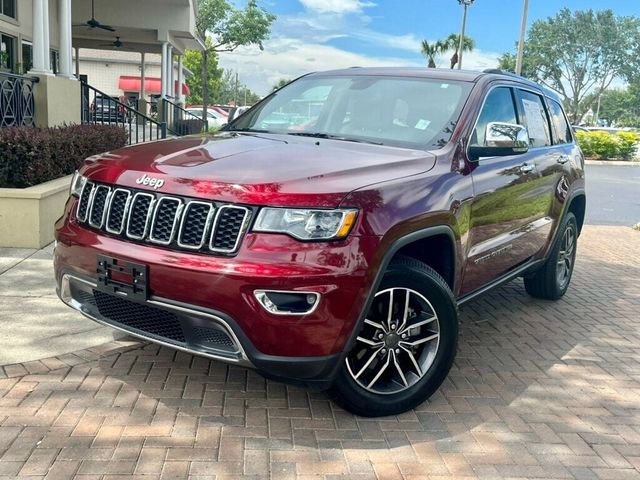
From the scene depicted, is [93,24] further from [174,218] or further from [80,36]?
[174,218]

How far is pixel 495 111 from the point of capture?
470 centimetres

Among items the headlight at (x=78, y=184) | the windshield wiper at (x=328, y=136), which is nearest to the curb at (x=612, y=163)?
the windshield wiper at (x=328, y=136)

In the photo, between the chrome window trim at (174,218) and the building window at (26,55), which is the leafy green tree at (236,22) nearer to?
the building window at (26,55)

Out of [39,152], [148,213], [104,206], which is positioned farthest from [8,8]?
[148,213]

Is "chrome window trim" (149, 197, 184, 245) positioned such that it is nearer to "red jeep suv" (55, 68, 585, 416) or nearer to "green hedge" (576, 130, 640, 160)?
"red jeep suv" (55, 68, 585, 416)

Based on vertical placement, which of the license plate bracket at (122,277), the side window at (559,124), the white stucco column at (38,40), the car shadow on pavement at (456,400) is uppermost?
the white stucco column at (38,40)

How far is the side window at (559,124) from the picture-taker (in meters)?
5.96

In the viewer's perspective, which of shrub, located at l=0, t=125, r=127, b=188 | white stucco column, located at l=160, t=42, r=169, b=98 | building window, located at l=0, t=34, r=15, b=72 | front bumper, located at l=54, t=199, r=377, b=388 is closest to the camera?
front bumper, located at l=54, t=199, r=377, b=388

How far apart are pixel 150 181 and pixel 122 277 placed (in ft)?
1.65

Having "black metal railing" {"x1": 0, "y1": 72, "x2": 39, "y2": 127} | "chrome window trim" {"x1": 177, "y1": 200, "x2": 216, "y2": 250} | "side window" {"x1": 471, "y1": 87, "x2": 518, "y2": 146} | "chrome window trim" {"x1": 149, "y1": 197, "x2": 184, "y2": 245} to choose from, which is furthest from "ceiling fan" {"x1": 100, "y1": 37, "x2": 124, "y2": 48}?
"chrome window trim" {"x1": 177, "y1": 200, "x2": 216, "y2": 250}

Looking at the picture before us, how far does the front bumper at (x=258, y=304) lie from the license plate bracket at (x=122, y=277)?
0.10 ft

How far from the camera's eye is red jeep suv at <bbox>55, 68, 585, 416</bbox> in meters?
3.06

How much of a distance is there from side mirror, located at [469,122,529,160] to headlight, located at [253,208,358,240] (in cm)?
138

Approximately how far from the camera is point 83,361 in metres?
4.08
